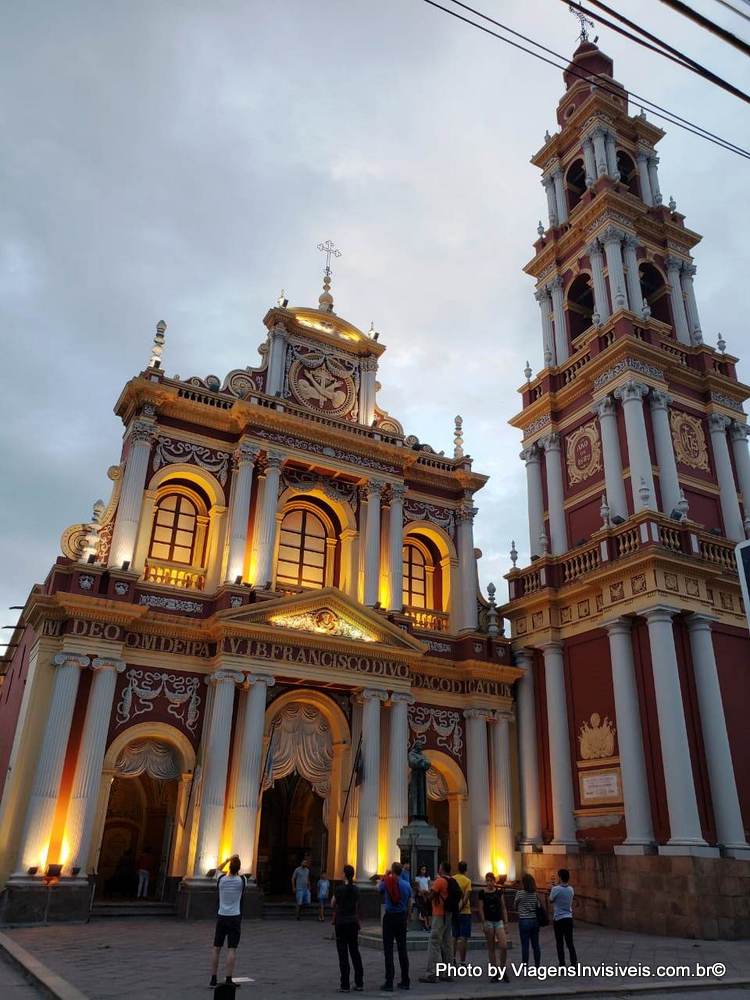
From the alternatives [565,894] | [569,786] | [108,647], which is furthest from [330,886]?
[565,894]

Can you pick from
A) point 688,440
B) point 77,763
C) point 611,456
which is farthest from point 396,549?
point 77,763

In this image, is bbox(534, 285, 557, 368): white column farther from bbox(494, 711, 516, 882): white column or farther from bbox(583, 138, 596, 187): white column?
bbox(494, 711, 516, 882): white column

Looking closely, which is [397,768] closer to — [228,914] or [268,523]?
[268,523]

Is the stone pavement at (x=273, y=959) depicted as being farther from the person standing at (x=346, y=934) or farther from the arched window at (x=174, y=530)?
the arched window at (x=174, y=530)

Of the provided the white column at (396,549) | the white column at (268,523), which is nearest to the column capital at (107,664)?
the white column at (268,523)

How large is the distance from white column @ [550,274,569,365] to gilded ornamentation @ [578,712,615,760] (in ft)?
35.5

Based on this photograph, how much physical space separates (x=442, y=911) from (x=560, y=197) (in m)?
23.6

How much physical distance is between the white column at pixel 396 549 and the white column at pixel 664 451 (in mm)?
6791

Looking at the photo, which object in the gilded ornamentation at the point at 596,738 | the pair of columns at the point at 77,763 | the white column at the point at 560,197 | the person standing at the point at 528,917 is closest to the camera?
the person standing at the point at 528,917

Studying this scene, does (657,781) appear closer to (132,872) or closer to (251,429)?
(251,429)

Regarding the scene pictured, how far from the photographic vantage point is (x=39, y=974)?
887cm

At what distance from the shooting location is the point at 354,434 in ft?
72.0

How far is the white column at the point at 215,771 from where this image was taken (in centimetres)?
1633

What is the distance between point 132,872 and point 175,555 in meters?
9.14
